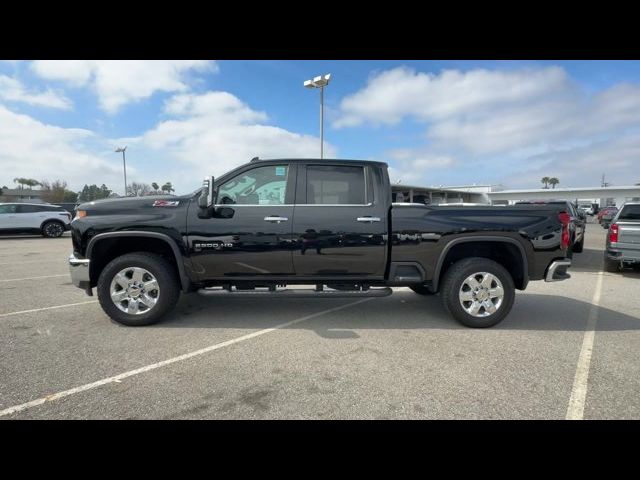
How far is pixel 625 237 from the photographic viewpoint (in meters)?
7.44

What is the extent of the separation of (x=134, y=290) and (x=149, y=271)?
0.31 meters

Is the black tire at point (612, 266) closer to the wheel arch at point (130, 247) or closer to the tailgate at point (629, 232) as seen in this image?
the tailgate at point (629, 232)

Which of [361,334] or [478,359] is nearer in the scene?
Answer: [478,359]

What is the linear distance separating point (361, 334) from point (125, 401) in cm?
244

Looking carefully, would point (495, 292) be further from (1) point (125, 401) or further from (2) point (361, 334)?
(1) point (125, 401)

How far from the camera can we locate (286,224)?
4242 millimetres

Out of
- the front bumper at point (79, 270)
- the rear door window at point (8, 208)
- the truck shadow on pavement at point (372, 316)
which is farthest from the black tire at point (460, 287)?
the rear door window at point (8, 208)

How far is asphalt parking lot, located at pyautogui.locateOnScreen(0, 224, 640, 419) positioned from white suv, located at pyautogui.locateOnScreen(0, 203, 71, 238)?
13.5 metres

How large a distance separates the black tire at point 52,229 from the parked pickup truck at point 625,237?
812 inches

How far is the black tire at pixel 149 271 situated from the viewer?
13.9 feet

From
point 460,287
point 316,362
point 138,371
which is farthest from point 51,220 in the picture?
point 460,287

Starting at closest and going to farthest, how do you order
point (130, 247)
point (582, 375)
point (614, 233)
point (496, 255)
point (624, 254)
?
A: point (582, 375) < point (130, 247) < point (496, 255) < point (624, 254) < point (614, 233)

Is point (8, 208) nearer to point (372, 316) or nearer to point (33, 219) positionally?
point (33, 219)
